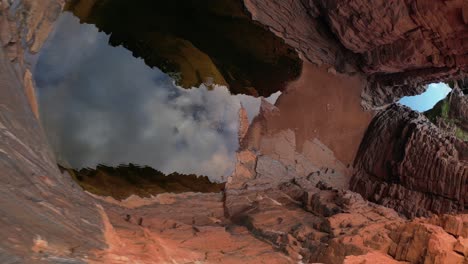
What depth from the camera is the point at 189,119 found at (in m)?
4.29

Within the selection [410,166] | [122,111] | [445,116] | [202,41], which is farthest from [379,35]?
[445,116]

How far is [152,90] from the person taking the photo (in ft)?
13.7

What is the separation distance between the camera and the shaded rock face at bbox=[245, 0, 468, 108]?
4.02 meters

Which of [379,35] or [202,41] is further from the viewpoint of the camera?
[202,41]

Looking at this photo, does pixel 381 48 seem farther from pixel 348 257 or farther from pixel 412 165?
pixel 348 257

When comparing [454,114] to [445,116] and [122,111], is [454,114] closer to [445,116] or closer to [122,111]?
[445,116]

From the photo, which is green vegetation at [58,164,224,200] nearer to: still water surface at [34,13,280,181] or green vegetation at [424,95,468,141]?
still water surface at [34,13,280,181]

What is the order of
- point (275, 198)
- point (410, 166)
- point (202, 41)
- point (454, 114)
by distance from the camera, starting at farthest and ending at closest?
point (454, 114) < point (410, 166) < point (202, 41) < point (275, 198)

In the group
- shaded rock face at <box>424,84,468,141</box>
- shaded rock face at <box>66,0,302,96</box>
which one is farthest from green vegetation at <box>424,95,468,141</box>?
shaded rock face at <box>66,0,302,96</box>

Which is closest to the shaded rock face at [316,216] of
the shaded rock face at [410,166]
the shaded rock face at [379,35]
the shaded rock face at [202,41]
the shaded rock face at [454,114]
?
the shaded rock face at [410,166]

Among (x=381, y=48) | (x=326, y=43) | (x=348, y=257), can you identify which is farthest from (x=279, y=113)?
(x=348, y=257)

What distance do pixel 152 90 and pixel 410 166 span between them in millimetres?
3557

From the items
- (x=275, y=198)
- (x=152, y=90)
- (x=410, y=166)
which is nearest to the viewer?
(x=152, y=90)

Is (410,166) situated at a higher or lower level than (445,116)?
lower
